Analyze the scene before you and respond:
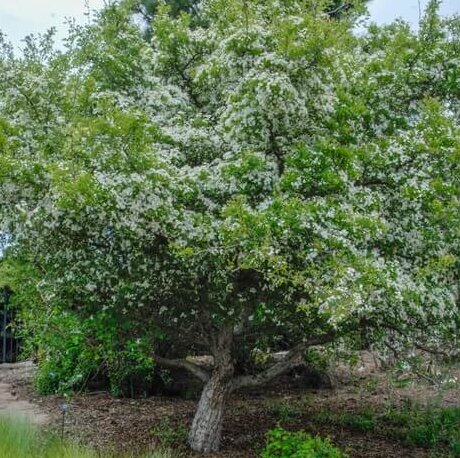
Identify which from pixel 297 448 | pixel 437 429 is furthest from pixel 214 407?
pixel 437 429

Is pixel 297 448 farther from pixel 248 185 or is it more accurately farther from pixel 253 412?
pixel 253 412

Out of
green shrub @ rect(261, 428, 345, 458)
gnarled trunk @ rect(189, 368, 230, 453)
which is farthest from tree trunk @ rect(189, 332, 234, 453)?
green shrub @ rect(261, 428, 345, 458)

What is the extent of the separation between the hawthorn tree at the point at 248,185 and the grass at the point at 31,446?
117cm

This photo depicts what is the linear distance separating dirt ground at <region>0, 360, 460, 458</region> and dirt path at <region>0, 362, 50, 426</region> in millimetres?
96

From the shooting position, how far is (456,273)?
227 inches

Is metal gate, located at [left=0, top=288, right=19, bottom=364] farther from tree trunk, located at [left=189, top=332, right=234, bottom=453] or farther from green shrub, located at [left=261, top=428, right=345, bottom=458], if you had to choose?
green shrub, located at [left=261, top=428, right=345, bottom=458]

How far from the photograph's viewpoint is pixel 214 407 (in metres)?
6.37

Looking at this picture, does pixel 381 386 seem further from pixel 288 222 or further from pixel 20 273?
pixel 288 222

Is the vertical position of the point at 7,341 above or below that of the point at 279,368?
above

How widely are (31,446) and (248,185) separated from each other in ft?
8.92

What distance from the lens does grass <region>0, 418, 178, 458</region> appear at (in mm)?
4793

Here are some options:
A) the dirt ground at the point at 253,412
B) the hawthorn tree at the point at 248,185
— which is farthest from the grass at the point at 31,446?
the hawthorn tree at the point at 248,185

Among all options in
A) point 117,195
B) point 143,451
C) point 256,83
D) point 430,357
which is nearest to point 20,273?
point 143,451

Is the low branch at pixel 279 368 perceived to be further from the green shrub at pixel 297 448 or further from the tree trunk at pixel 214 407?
the green shrub at pixel 297 448
